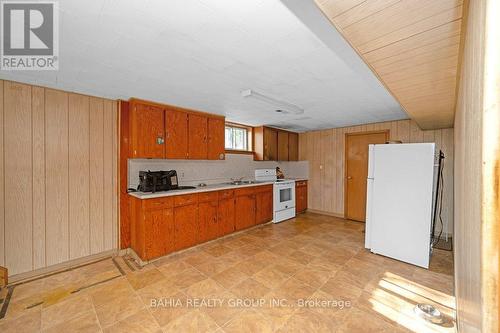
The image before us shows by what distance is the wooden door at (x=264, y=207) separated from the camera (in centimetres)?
425

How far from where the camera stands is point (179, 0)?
1167 millimetres

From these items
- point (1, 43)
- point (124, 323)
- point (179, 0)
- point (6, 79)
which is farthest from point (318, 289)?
point (6, 79)

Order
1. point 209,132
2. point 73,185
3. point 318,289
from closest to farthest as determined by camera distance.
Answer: point 318,289 → point 73,185 → point 209,132

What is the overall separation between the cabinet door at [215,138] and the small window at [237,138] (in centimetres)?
61

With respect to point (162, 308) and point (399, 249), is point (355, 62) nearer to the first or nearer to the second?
point (399, 249)

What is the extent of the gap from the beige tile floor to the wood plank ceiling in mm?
2035

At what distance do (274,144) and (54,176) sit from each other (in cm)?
403

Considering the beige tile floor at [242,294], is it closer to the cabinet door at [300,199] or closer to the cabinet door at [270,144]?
the cabinet door at [300,199]

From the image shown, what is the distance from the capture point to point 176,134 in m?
3.27

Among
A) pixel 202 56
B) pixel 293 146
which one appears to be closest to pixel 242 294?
pixel 202 56

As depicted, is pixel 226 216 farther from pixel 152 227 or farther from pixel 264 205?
pixel 152 227

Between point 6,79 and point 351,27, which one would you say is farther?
point 6,79

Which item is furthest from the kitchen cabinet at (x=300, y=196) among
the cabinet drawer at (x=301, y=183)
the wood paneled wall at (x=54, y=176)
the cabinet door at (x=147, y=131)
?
the wood paneled wall at (x=54, y=176)

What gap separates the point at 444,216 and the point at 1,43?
6.17 meters
